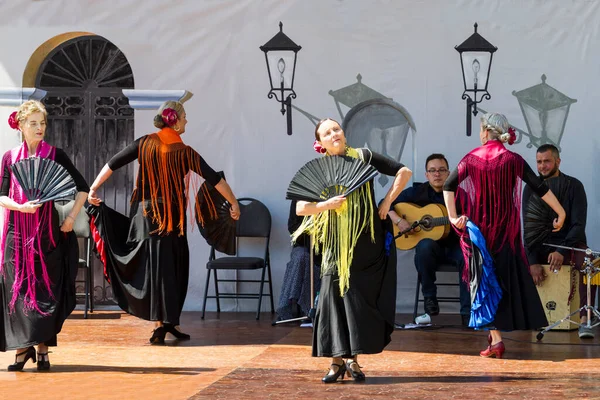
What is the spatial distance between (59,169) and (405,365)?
99.7 inches

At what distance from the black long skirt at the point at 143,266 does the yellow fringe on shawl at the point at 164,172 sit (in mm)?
81

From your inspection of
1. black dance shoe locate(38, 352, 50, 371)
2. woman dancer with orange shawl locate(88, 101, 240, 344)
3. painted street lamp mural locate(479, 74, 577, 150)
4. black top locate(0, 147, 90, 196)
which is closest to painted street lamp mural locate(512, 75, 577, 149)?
painted street lamp mural locate(479, 74, 577, 150)

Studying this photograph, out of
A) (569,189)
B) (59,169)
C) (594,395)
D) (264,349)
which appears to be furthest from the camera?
(569,189)

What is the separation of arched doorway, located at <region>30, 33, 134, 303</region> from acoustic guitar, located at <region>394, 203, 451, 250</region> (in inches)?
111

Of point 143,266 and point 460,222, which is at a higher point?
point 460,222

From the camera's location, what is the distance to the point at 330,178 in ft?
19.1

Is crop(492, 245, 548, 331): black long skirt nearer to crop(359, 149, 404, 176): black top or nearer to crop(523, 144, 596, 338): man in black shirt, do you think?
crop(359, 149, 404, 176): black top

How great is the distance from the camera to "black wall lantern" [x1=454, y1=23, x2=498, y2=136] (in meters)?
9.40

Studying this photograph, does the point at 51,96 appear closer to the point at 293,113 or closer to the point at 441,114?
the point at 293,113

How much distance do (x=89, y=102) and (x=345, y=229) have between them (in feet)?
15.8

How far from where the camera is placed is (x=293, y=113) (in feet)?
31.9

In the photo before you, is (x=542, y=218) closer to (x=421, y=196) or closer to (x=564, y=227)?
(x=564, y=227)

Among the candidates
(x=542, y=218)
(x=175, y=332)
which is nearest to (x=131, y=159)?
(x=175, y=332)

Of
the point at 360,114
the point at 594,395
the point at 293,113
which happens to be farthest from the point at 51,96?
the point at 594,395
